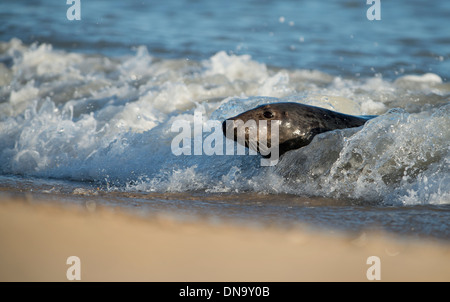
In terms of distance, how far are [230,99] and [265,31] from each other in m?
6.29

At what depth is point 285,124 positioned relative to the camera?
4465 mm

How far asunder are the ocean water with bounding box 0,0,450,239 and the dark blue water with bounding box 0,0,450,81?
5 centimetres

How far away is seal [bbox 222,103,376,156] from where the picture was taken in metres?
4.32

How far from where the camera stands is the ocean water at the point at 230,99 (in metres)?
4.31

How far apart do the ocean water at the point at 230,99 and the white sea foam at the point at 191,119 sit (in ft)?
0.06

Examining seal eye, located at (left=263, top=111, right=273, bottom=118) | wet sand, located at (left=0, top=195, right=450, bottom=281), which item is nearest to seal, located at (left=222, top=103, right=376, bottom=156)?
seal eye, located at (left=263, top=111, right=273, bottom=118)

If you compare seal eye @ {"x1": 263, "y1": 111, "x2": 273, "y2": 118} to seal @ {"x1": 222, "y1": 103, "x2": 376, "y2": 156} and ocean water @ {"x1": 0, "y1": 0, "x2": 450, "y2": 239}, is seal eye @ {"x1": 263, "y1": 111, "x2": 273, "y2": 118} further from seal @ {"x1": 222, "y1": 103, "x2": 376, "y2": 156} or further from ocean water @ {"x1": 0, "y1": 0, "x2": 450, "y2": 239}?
ocean water @ {"x1": 0, "y1": 0, "x2": 450, "y2": 239}

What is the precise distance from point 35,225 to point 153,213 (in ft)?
2.44

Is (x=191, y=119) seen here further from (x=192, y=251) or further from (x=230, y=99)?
(x=192, y=251)

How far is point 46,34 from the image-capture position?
1123cm

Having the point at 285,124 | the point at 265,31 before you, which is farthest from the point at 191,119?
the point at 265,31

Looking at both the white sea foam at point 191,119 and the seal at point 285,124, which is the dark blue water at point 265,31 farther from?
the seal at point 285,124

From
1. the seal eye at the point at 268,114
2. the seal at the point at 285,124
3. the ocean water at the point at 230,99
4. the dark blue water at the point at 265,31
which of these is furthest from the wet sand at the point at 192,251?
the dark blue water at the point at 265,31

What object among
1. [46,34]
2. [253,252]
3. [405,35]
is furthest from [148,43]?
[253,252]
